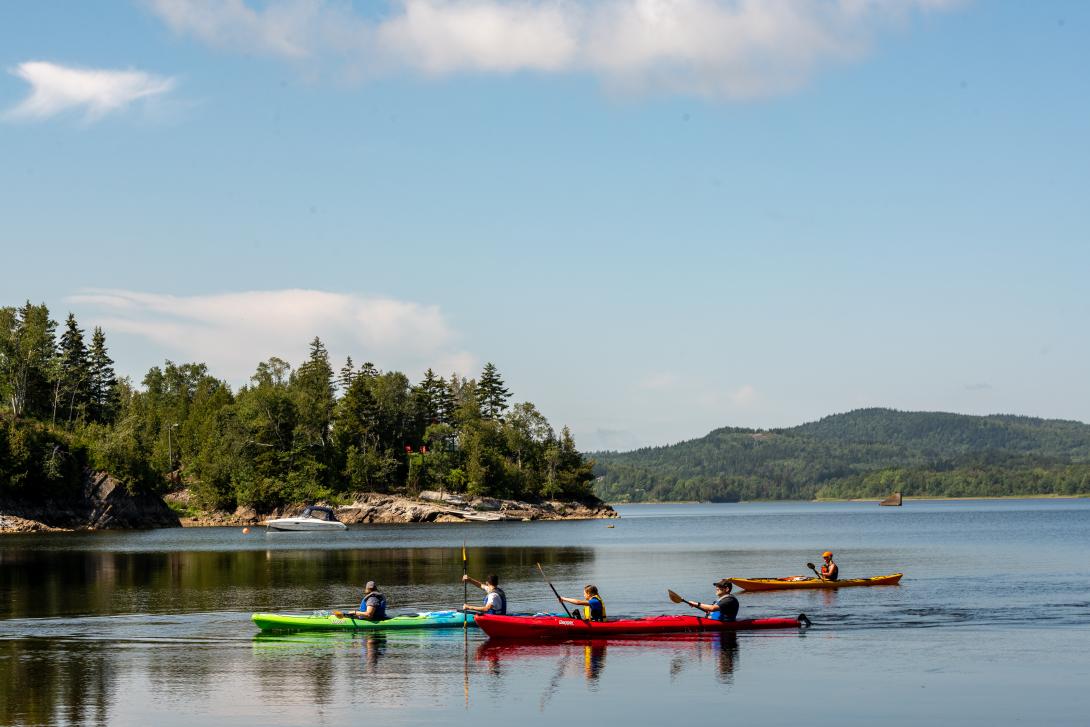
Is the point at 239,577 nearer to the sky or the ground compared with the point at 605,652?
nearer to the sky

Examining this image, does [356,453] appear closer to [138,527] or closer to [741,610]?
[138,527]

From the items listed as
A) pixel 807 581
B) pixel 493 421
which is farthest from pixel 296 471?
pixel 807 581

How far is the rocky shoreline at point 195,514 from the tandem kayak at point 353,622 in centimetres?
10471

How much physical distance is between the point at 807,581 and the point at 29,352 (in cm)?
13367

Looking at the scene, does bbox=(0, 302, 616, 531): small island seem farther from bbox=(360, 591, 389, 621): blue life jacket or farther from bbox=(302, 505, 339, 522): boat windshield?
bbox=(360, 591, 389, 621): blue life jacket

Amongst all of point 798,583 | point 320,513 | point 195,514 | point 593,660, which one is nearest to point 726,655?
point 593,660

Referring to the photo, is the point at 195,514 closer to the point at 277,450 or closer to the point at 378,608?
the point at 277,450

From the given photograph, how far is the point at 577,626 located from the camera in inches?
1439

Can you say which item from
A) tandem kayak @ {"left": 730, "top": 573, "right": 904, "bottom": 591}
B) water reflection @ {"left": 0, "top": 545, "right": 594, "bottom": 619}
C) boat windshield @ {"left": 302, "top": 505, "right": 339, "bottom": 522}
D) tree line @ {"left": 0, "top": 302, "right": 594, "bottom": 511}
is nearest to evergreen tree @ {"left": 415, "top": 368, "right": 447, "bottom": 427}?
tree line @ {"left": 0, "top": 302, "right": 594, "bottom": 511}

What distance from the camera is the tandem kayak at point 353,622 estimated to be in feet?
124

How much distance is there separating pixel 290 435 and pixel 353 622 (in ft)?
471

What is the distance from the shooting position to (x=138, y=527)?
491ft

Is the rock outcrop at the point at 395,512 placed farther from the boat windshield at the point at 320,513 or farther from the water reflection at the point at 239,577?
the water reflection at the point at 239,577

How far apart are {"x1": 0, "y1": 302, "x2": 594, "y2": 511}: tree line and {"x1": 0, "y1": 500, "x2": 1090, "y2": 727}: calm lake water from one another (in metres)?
103
